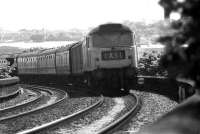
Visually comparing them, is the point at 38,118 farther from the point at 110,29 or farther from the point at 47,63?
the point at 47,63

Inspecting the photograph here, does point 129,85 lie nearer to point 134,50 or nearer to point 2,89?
point 134,50

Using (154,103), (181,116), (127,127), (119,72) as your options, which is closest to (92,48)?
(119,72)

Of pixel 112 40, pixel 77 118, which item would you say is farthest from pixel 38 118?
pixel 112 40

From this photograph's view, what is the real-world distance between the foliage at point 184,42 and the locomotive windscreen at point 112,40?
50.2 ft

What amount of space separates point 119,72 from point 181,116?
1486 cm

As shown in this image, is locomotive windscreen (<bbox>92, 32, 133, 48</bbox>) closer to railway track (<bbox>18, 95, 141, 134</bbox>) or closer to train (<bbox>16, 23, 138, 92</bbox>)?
train (<bbox>16, 23, 138, 92</bbox>)

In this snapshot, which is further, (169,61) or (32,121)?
(32,121)

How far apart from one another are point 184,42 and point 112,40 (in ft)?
50.8

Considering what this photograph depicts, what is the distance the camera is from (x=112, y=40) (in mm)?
18891

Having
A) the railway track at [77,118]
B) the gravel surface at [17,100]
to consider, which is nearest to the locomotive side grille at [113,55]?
the gravel surface at [17,100]

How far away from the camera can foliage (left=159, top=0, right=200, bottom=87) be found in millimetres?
3332

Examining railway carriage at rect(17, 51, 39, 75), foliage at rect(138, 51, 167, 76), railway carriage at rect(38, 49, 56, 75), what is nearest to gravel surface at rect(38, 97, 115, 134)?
foliage at rect(138, 51, 167, 76)

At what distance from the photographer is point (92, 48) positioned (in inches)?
746

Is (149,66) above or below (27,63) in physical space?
below
